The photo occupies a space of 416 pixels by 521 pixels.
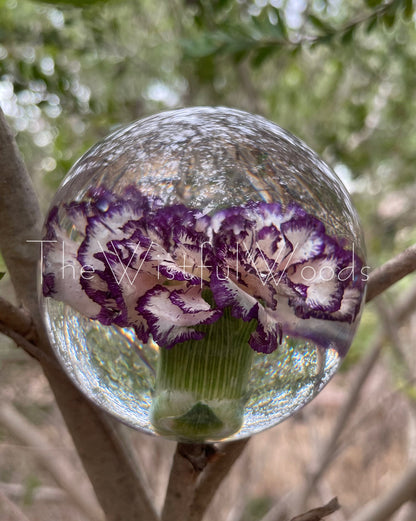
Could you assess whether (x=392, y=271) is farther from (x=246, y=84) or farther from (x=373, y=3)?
(x=246, y=84)

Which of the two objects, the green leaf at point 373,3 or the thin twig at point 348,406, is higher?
the green leaf at point 373,3

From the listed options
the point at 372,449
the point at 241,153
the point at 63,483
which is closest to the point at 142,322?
the point at 241,153

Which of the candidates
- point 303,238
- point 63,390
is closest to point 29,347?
point 63,390

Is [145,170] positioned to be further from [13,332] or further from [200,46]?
[200,46]

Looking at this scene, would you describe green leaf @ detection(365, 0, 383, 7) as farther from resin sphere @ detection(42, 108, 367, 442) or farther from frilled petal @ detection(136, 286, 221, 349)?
frilled petal @ detection(136, 286, 221, 349)

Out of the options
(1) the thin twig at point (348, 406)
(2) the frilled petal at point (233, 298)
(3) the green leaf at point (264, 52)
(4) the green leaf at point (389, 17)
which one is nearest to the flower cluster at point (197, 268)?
(2) the frilled petal at point (233, 298)

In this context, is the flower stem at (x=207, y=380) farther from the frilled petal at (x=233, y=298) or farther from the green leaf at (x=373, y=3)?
the green leaf at (x=373, y=3)

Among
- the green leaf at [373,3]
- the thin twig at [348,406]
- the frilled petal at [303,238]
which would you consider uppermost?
the green leaf at [373,3]

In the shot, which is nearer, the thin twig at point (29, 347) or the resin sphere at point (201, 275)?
the resin sphere at point (201, 275)
